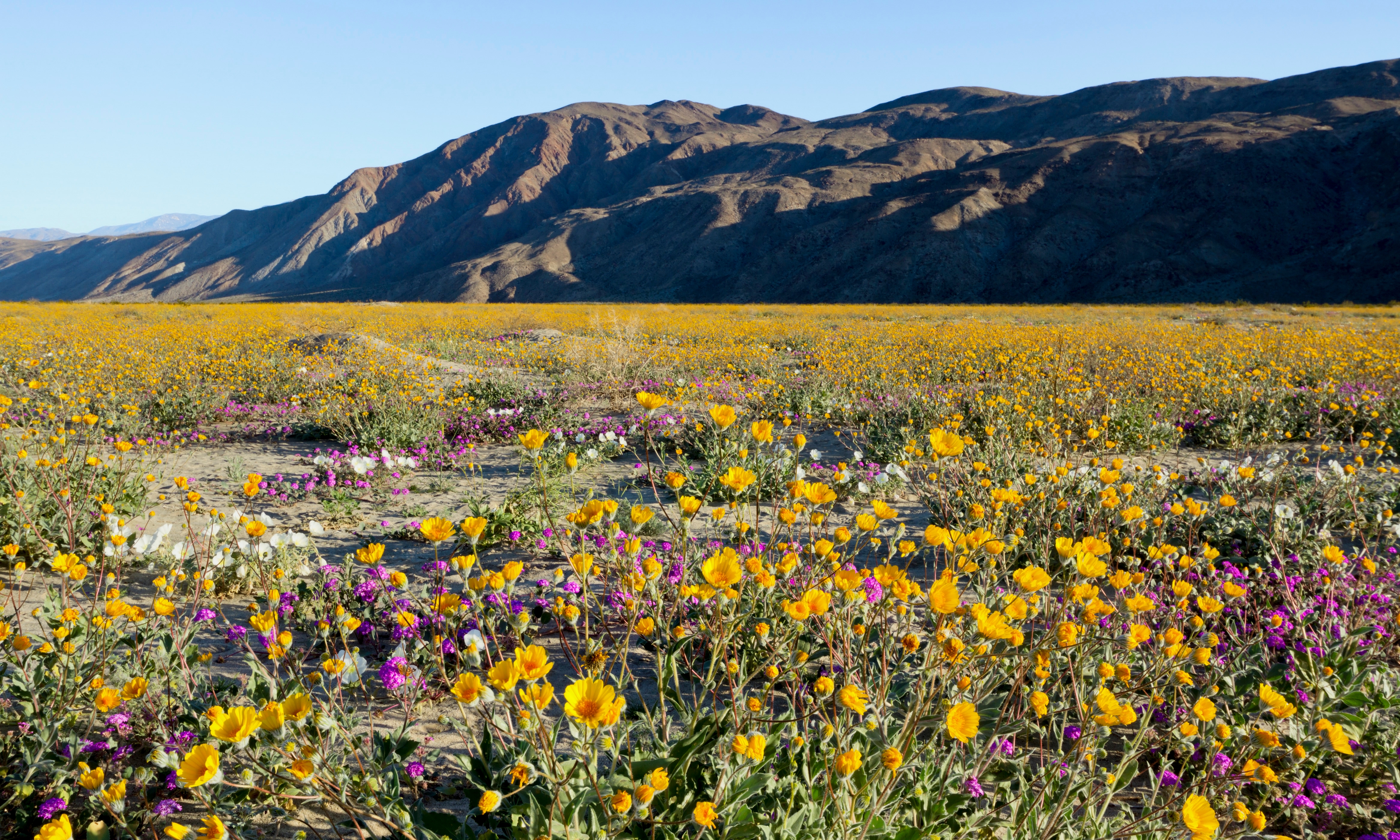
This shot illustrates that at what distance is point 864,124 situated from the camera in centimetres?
9812

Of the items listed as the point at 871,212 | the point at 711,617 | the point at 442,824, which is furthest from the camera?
the point at 871,212

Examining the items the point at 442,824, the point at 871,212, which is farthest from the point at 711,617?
the point at 871,212

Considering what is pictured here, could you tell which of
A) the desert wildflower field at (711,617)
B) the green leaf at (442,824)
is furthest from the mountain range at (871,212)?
the green leaf at (442,824)

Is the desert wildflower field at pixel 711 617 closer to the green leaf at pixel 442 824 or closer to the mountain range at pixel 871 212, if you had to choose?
the green leaf at pixel 442 824

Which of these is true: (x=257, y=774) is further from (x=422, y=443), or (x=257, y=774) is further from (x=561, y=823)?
(x=422, y=443)

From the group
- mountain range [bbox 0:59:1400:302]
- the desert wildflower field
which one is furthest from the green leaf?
mountain range [bbox 0:59:1400:302]

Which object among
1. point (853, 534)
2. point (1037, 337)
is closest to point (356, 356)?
point (853, 534)

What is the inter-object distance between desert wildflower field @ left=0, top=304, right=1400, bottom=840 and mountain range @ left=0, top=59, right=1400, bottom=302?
162 ft

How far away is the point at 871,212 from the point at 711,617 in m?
64.1

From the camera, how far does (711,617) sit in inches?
109

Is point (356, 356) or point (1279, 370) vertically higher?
point (356, 356)

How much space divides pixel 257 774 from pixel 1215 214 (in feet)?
211

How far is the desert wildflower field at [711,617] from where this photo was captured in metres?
1.53

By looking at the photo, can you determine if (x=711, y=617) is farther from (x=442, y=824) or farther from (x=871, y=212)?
(x=871, y=212)
